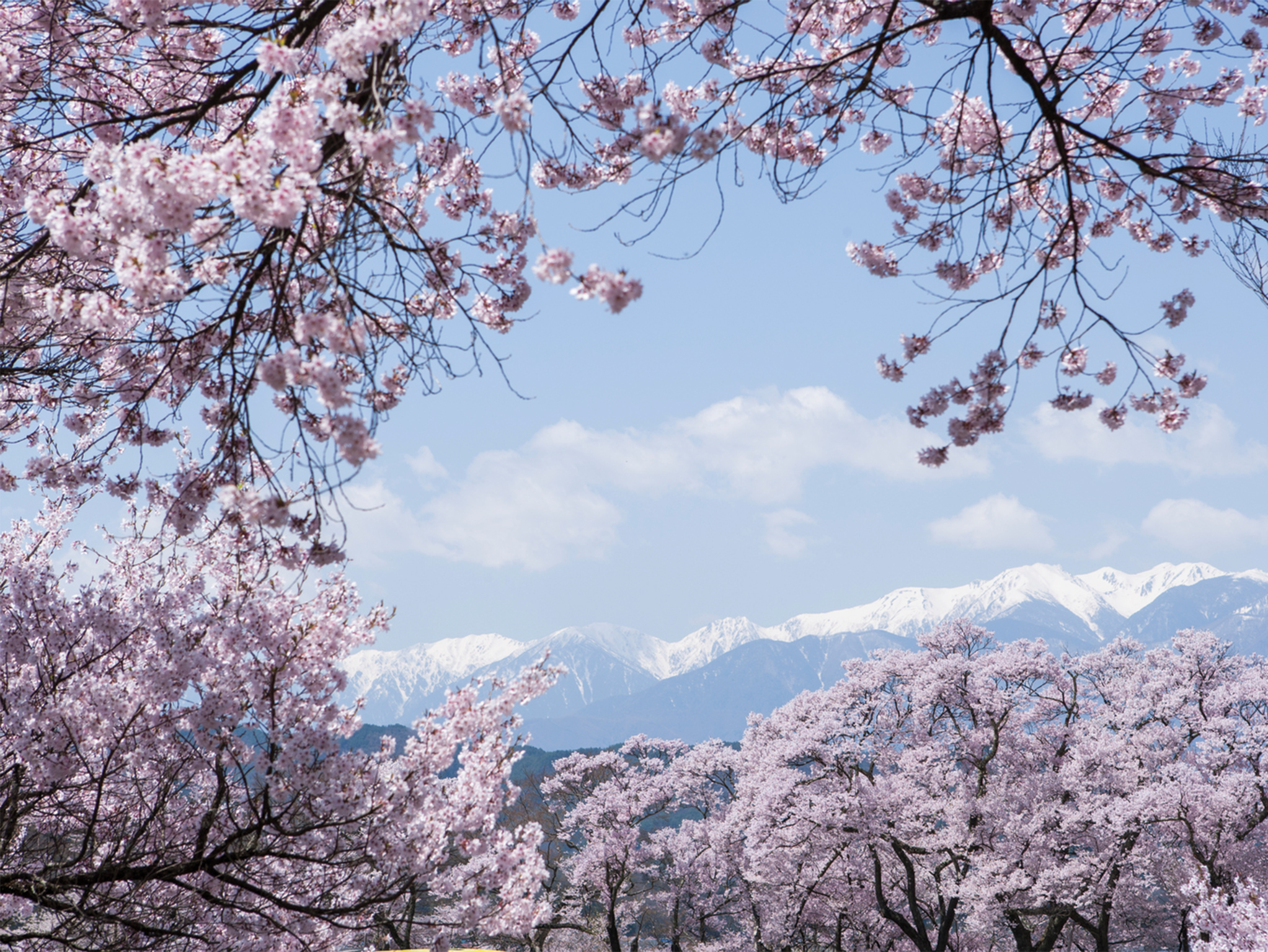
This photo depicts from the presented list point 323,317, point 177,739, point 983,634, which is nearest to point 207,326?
point 323,317

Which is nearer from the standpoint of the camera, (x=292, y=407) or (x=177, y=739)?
(x=292, y=407)

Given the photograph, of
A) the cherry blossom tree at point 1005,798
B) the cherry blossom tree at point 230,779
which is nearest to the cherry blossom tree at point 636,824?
the cherry blossom tree at point 1005,798

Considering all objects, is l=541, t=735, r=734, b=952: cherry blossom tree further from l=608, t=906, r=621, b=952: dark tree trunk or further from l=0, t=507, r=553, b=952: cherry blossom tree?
l=0, t=507, r=553, b=952: cherry blossom tree

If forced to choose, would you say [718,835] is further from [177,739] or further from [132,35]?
[132,35]

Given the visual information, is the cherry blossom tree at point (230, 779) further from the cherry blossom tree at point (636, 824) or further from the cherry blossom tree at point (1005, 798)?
the cherry blossom tree at point (636, 824)

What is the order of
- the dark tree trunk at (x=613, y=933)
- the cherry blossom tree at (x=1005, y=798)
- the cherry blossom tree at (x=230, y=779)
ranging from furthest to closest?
the dark tree trunk at (x=613, y=933) < the cherry blossom tree at (x=1005, y=798) < the cherry blossom tree at (x=230, y=779)

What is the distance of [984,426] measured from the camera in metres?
6.56

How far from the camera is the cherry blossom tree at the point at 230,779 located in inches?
192

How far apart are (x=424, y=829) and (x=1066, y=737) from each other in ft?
67.0

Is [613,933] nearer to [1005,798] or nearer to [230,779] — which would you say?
[1005,798]

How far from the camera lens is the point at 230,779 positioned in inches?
222

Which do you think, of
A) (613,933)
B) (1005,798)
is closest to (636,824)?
(613,933)

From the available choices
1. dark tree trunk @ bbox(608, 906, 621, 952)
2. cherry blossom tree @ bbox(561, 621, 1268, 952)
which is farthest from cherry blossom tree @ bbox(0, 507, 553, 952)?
dark tree trunk @ bbox(608, 906, 621, 952)

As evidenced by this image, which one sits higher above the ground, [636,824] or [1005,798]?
[1005,798]
